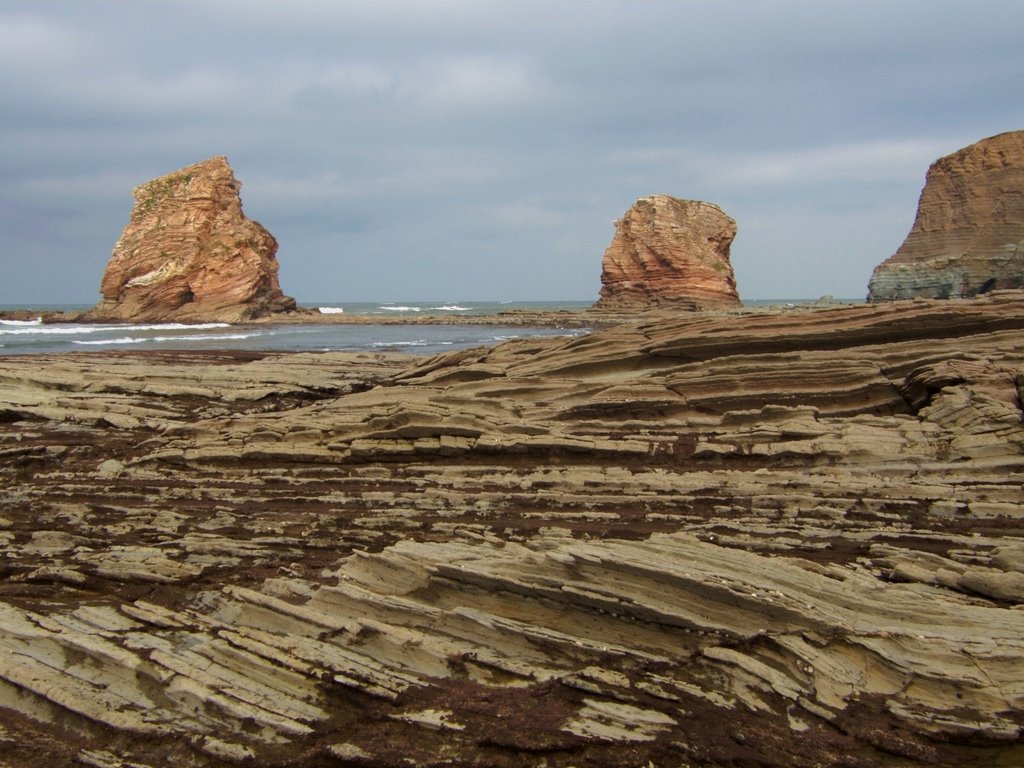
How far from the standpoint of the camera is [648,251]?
255 ft

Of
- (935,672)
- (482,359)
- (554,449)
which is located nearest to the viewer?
(935,672)

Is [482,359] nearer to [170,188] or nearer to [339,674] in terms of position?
[339,674]

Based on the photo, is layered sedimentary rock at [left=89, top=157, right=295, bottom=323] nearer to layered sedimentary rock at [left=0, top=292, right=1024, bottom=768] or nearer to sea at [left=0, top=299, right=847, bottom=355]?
sea at [left=0, top=299, right=847, bottom=355]

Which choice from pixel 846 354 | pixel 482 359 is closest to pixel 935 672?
pixel 846 354

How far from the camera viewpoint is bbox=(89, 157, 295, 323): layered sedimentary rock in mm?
67500

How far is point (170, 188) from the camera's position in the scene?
71312mm

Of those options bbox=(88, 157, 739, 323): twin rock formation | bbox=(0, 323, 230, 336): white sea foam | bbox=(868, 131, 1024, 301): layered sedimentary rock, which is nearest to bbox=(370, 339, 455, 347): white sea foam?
bbox=(0, 323, 230, 336): white sea foam

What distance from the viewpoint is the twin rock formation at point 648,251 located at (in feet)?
223

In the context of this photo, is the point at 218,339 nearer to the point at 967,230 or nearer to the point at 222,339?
the point at 222,339

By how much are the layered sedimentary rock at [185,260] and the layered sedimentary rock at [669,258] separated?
1438 inches

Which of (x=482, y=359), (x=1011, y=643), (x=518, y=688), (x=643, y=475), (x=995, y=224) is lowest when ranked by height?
(x=518, y=688)

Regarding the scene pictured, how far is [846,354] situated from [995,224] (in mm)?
70996

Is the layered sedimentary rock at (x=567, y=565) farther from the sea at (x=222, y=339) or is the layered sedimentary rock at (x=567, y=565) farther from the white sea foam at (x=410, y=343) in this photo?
the white sea foam at (x=410, y=343)

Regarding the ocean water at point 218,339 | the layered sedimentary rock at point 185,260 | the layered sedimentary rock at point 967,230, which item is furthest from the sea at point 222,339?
the layered sedimentary rock at point 967,230
